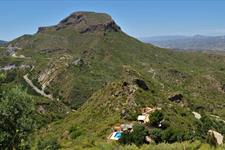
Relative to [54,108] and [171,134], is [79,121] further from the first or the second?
[54,108]

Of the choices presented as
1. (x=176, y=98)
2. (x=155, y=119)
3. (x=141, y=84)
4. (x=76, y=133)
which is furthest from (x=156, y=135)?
(x=176, y=98)

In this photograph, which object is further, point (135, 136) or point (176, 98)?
point (176, 98)

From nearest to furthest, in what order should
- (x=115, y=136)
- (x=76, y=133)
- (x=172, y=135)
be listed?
1. (x=172, y=135)
2. (x=115, y=136)
3. (x=76, y=133)

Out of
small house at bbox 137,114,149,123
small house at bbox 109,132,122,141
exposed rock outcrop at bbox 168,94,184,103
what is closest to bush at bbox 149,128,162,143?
small house at bbox 109,132,122,141

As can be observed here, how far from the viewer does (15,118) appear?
99.6 ft

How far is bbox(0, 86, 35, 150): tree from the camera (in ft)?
97.2

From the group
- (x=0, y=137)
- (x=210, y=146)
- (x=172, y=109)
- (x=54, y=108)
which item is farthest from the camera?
(x=54, y=108)

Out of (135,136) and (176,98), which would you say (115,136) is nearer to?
(135,136)

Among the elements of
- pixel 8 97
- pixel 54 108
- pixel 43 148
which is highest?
pixel 8 97

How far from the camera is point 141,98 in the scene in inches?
3452

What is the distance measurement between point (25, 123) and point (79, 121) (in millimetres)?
56416

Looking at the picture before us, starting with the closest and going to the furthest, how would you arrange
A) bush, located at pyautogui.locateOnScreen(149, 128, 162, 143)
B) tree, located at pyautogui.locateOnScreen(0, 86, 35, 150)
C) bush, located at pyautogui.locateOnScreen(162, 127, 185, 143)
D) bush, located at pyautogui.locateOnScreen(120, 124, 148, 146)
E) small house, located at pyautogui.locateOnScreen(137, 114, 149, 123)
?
tree, located at pyautogui.locateOnScreen(0, 86, 35, 150) < bush, located at pyautogui.locateOnScreen(120, 124, 148, 146) < bush, located at pyautogui.locateOnScreen(162, 127, 185, 143) < bush, located at pyautogui.locateOnScreen(149, 128, 162, 143) < small house, located at pyautogui.locateOnScreen(137, 114, 149, 123)

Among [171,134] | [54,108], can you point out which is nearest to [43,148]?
[171,134]

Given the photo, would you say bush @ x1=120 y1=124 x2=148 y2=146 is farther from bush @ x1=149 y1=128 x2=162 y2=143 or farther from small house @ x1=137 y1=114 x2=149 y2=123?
small house @ x1=137 y1=114 x2=149 y2=123
